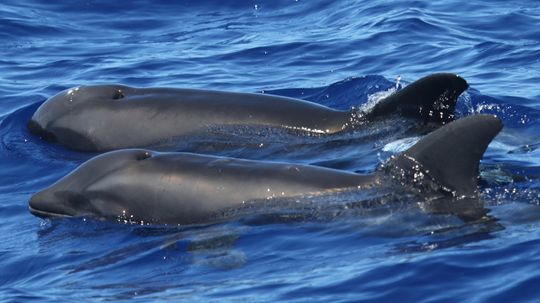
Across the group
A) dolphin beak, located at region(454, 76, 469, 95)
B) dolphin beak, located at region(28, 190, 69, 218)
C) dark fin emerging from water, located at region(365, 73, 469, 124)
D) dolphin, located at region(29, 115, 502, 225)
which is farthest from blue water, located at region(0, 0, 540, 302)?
dolphin beak, located at region(454, 76, 469, 95)

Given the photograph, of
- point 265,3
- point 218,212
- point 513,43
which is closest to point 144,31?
point 265,3

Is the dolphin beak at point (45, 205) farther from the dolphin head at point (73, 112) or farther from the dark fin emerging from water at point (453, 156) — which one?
the dark fin emerging from water at point (453, 156)

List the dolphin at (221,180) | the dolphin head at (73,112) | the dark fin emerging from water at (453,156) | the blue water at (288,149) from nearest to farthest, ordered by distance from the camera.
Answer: the blue water at (288,149) < the dark fin emerging from water at (453,156) < the dolphin at (221,180) < the dolphin head at (73,112)

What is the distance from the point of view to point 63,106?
54.1 feet

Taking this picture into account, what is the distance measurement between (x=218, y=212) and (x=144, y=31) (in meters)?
12.4

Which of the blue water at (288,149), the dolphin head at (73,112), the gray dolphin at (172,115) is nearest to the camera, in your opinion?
the blue water at (288,149)

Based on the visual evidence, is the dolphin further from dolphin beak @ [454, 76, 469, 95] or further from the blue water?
dolphin beak @ [454, 76, 469, 95]

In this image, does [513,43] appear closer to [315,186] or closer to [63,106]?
[63,106]

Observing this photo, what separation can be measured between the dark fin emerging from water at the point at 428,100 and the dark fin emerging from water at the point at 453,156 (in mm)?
2749

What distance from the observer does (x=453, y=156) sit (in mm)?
11625

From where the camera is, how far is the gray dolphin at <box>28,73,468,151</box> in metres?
15.5

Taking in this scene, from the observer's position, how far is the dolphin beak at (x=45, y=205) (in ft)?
42.7

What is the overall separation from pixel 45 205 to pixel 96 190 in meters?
0.61

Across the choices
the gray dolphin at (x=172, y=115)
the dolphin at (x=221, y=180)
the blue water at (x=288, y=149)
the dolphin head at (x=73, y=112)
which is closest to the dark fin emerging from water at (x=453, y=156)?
the dolphin at (x=221, y=180)
